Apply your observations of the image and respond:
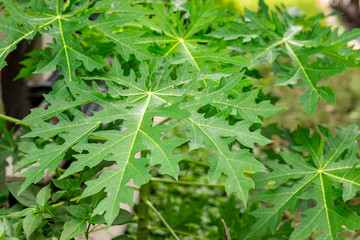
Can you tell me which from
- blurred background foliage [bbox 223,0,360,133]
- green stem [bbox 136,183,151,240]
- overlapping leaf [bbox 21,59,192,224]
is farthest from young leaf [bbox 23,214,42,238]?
blurred background foliage [bbox 223,0,360,133]

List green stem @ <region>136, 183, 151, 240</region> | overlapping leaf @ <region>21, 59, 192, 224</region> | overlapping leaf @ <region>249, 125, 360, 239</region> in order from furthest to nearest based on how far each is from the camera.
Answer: green stem @ <region>136, 183, 151, 240</region> → overlapping leaf @ <region>249, 125, 360, 239</region> → overlapping leaf @ <region>21, 59, 192, 224</region>

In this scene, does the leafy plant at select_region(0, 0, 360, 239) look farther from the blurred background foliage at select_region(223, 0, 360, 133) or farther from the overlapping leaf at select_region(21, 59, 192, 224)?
the blurred background foliage at select_region(223, 0, 360, 133)

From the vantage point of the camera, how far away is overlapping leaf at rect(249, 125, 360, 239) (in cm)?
91

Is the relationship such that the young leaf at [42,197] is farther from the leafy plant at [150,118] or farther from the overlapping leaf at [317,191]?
the overlapping leaf at [317,191]

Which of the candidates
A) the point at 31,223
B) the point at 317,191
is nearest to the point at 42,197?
the point at 31,223

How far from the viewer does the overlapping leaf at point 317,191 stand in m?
0.91

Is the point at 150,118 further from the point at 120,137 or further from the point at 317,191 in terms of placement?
the point at 317,191

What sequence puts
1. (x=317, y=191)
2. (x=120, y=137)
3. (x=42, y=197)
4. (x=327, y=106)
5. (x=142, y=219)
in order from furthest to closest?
1. (x=327, y=106)
2. (x=142, y=219)
3. (x=317, y=191)
4. (x=42, y=197)
5. (x=120, y=137)

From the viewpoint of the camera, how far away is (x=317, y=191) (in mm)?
964

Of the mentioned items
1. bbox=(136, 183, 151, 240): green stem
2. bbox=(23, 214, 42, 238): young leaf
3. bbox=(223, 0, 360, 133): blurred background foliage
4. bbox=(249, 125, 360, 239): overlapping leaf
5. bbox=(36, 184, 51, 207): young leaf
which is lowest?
bbox=(223, 0, 360, 133): blurred background foliage

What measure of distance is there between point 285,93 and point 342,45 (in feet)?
11.0

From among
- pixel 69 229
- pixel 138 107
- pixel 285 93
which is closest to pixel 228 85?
pixel 138 107

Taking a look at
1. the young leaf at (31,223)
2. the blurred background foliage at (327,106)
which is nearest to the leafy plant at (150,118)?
the young leaf at (31,223)

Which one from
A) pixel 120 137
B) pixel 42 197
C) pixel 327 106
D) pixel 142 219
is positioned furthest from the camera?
pixel 327 106
